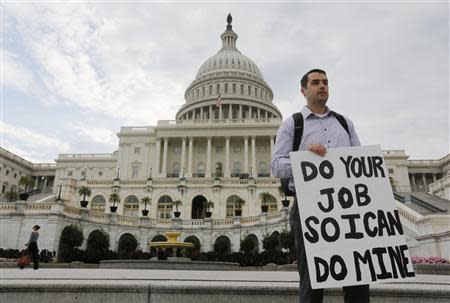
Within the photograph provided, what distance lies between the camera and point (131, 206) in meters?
55.3

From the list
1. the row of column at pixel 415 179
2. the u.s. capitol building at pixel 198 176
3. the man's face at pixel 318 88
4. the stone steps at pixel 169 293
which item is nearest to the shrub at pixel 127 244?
the u.s. capitol building at pixel 198 176

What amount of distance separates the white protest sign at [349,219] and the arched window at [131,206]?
174ft

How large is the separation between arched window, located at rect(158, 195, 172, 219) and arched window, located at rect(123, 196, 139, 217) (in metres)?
3.53

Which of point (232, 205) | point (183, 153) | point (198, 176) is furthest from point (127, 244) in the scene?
point (183, 153)

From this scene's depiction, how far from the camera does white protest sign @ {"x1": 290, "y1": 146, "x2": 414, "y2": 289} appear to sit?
373 centimetres

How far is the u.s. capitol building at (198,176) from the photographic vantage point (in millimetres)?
37500

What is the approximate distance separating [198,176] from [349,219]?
252ft

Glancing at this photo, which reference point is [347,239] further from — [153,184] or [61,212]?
[153,184]

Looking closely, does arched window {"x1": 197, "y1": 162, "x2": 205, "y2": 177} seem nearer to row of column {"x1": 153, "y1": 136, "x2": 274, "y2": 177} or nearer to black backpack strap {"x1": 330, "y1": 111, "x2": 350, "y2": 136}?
row of column {"x1": 153, "y1": 136, "x2": 274, "y2": 177}

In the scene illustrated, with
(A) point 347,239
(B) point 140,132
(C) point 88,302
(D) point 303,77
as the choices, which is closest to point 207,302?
(C) point 88,302

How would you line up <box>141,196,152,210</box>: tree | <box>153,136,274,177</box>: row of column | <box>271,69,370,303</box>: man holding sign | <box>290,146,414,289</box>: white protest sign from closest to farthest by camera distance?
<box>290,146,414,289</box>: white protest sign, <box>271,69,370,303</box>: man holding sign, <box>141,196,152,210</box>: tree, <box>153,136,274,177</box>: row of column

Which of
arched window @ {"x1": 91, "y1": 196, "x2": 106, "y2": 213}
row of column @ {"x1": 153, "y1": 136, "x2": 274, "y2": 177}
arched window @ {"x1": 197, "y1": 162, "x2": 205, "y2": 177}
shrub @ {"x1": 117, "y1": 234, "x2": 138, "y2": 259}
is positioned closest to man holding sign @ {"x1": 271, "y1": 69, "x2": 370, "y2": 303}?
shrub @ {"x1": 117, "y1": 234, "x2": 138, "y2": 259}

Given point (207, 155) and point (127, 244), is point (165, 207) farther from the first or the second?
point (207, 155)

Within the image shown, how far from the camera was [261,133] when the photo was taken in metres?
82.6
